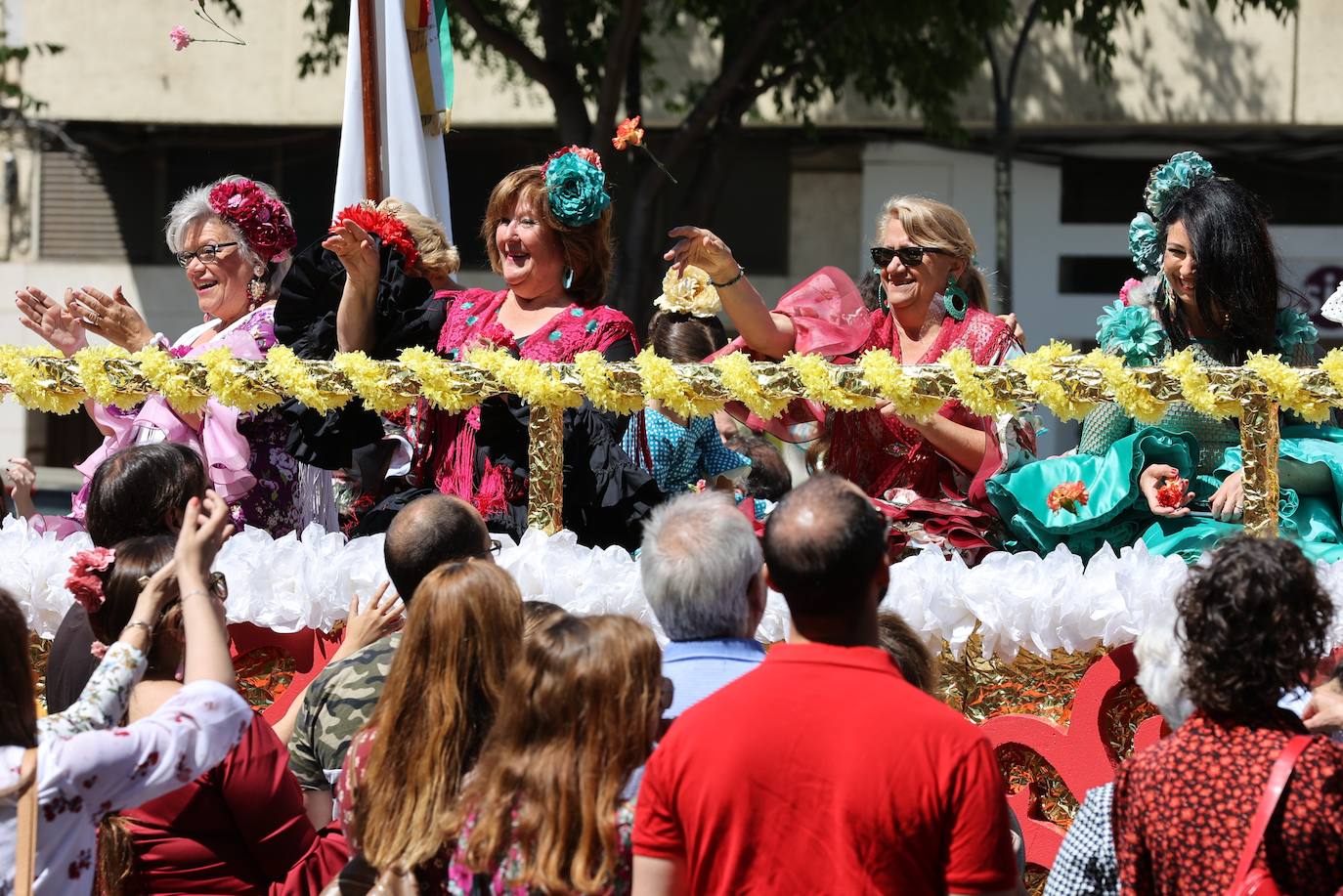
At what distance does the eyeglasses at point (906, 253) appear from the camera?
15.7 feet

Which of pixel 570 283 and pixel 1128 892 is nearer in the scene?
pixel 1128 892

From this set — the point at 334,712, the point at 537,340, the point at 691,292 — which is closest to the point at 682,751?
the point at 334,712

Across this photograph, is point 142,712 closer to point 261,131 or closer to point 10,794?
point 10,794

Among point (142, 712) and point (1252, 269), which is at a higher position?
point (1252, 269)

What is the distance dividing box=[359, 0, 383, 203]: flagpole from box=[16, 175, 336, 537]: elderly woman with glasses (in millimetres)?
405

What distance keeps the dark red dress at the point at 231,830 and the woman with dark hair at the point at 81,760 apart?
0.95ft

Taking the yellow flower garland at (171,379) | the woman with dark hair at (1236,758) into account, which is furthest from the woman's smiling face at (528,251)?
the woman with dark hair at (1236,758)

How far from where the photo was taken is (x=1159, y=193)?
4746 millimetres

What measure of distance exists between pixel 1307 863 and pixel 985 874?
1.54 ft

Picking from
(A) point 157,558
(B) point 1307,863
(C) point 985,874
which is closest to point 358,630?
(A) point 157,558

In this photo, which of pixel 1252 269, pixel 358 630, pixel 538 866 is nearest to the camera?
pixel 538 866

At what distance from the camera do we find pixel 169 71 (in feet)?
50.8

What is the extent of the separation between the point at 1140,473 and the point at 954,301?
0.88 m

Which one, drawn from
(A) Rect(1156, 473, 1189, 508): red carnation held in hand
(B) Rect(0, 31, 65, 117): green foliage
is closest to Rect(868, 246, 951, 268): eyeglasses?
(A) Rect(1156, 473, 1189, 508): red carnation held in hand
